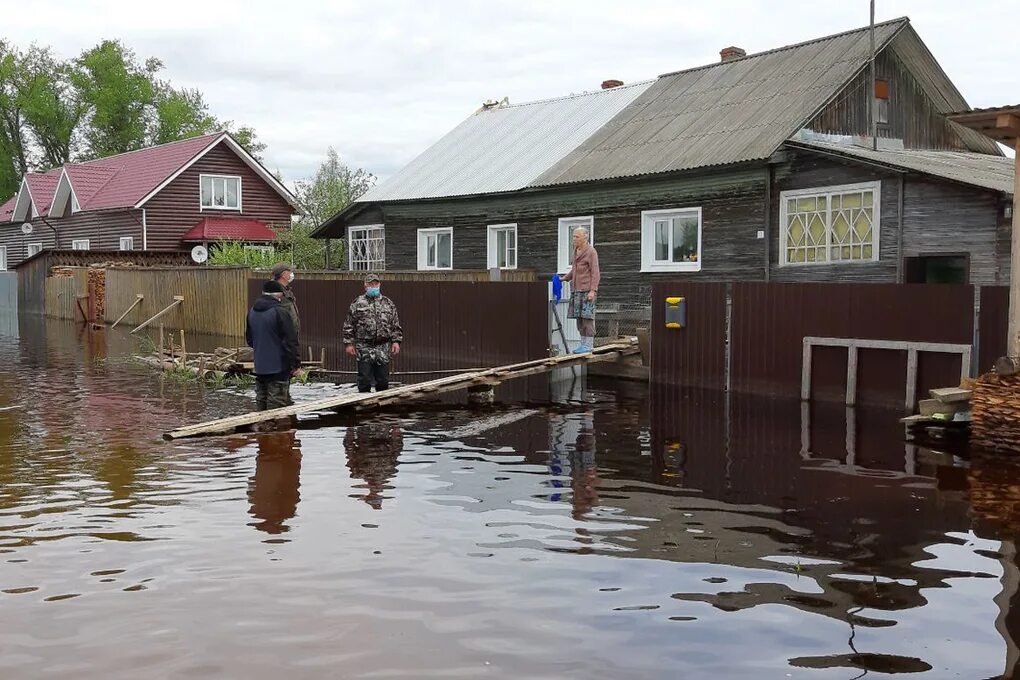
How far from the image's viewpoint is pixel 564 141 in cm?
2659

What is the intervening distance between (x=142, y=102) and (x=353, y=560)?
240 feet

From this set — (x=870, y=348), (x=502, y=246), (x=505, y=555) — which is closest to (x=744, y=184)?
(x=870, y=348)

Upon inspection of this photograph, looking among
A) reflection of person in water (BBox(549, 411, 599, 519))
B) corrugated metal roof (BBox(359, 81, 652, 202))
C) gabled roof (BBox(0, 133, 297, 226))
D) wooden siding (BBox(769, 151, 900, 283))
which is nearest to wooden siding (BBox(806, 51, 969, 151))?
wooden siding (BBox(769, 151, 900, 283))

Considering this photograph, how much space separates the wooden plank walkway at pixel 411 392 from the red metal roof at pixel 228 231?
2971cm

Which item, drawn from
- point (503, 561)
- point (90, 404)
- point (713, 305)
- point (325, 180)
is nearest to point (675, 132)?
point (713, 305)

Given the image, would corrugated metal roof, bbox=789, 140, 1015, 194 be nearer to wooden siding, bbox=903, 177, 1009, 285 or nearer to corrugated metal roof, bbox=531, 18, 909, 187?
wooden siding, bbox=903, 177, 1009, 285

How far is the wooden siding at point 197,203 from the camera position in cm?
4450

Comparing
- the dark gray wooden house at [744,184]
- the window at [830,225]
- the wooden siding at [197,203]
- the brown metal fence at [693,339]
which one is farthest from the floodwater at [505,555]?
the wooden siding at [197,203]

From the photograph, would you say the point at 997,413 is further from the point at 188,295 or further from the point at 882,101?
the point at 188,295

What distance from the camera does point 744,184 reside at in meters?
20.2

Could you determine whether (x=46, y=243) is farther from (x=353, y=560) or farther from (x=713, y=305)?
(x=353, y=560)

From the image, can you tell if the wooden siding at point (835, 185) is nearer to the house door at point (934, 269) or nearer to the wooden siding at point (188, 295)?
the house door at point (934, 269)

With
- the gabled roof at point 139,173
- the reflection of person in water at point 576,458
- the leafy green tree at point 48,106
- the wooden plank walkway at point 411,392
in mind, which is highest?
the leafy green tree at point 48,106

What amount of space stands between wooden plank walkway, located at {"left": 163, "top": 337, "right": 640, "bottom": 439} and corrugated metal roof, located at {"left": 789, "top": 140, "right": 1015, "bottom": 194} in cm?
471
